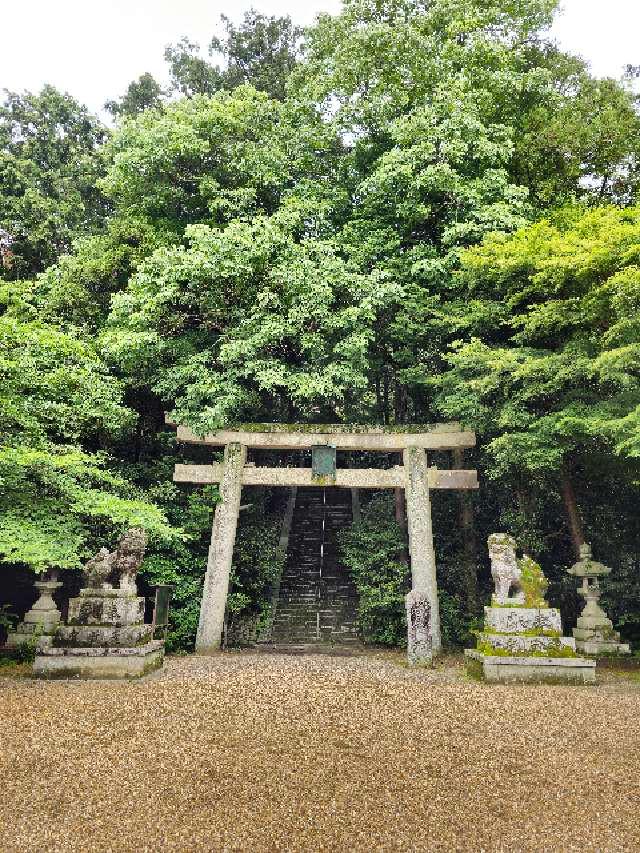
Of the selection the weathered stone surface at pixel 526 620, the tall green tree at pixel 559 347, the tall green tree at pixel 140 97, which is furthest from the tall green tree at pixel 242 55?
the weathered stone surface at pixel 526 620

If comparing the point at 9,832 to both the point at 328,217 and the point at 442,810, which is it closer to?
the point at 442,810

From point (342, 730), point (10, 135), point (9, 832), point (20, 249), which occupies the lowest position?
point (9, 832)

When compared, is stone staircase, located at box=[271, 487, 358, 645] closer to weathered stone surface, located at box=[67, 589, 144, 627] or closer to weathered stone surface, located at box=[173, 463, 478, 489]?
weathered stone surface, located at box=[173, 463, 478, 489]

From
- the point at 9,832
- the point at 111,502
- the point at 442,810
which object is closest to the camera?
the point at 9,832

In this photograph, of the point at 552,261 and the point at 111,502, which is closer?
the point at 111,502

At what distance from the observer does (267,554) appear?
43.6ft

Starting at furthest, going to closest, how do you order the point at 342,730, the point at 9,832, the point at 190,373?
the point at 190,373 < the point at 342,730 < the point at 9,832

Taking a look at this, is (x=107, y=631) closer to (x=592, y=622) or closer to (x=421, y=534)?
(x=421, y=534)

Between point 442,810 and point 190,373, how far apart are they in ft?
29.1

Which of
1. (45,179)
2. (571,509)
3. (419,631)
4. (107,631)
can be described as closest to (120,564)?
(107,631)

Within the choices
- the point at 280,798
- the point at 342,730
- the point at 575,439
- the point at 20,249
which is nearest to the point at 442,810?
the point at 280,798

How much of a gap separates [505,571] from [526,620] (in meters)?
0.70

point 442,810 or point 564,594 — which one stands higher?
point 564,594

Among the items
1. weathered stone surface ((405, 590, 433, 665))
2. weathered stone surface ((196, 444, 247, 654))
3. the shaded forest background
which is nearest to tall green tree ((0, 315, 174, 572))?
the shaded forest background
